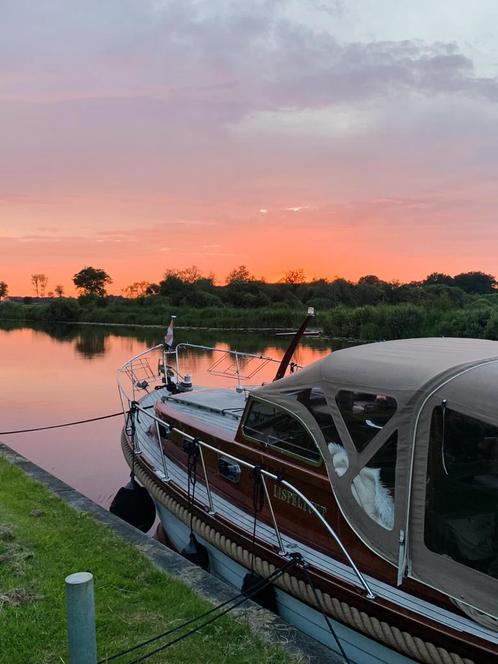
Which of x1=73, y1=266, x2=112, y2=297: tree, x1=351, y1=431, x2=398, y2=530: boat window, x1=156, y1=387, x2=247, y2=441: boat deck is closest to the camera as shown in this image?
x1=351, y1=431, x2=398, y2=530: boat window

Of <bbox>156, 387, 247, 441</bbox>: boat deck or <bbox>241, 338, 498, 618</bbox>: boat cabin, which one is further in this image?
<bbox>156, 387, 247, 441</bbox>: boat deck

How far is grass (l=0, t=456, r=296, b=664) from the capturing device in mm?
3615

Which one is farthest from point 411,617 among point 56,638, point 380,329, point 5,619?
point 380,329

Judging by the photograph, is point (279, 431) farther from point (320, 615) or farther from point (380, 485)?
point (320, 615)

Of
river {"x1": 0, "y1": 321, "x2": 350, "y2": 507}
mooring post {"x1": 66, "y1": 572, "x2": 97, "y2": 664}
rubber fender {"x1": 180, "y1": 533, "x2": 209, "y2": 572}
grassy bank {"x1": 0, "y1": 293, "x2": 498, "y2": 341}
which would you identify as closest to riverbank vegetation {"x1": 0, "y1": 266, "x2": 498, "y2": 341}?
grassy bank {"x1": 0, "y1": 293, "x2": 498, "y2": 341}

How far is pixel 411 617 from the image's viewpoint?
3.56 m

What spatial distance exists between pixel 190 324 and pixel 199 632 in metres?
49.9

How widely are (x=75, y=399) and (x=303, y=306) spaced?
45.7m

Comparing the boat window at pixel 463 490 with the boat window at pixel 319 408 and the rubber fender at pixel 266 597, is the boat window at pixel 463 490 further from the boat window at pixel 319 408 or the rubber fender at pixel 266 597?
the rubber fender at pixel 266 597

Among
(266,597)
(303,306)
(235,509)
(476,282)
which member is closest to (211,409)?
(235,509)

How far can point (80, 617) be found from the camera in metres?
2.51

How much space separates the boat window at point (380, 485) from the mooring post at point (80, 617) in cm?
204

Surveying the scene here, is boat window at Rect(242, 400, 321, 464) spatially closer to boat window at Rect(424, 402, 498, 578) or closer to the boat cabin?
the boat cabin

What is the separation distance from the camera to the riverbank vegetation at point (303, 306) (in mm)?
34938
